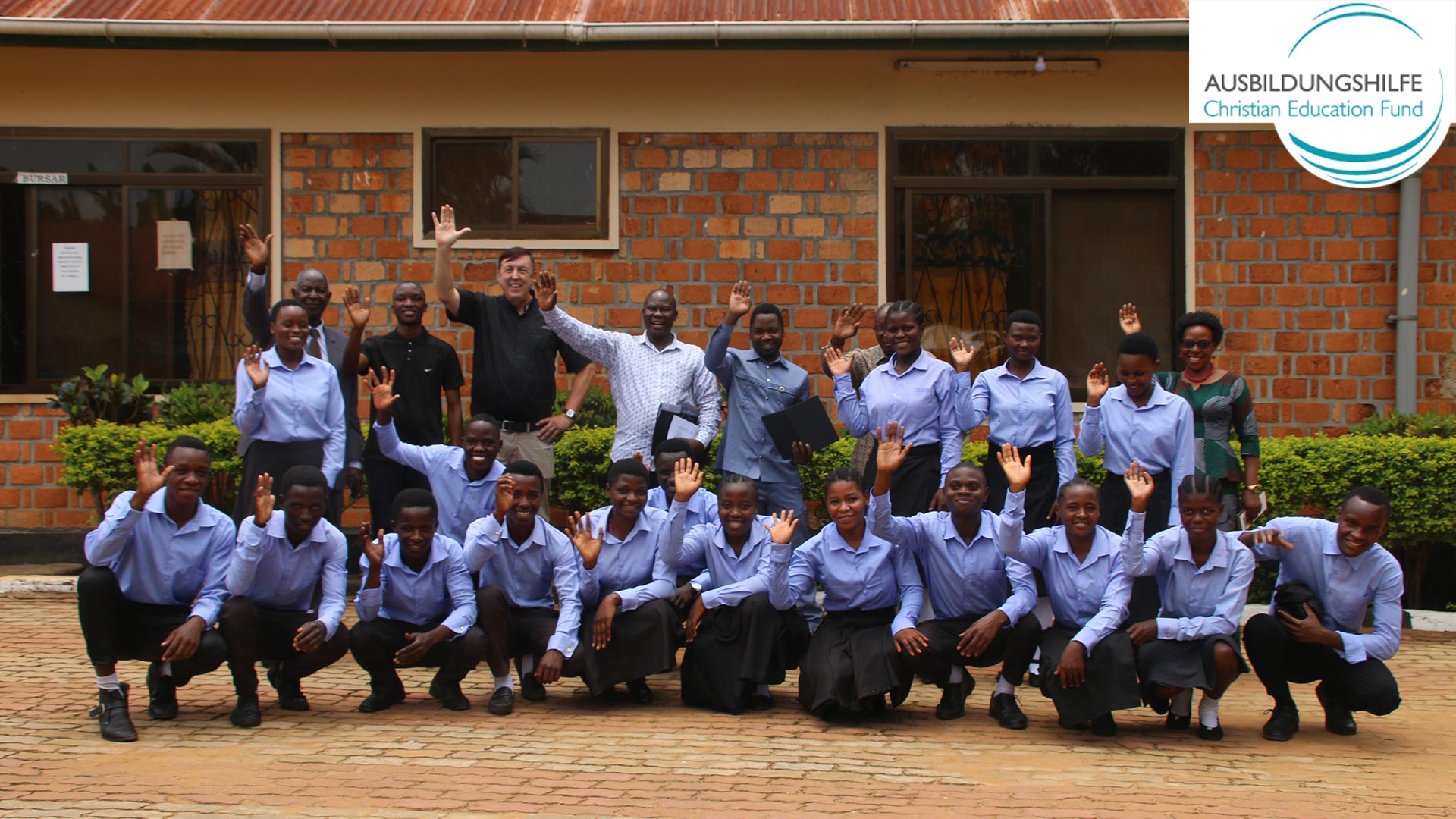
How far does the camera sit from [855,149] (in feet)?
31.8

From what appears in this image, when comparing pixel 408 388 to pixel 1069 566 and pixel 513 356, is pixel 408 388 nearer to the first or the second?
pixel 513 356

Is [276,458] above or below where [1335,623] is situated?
above

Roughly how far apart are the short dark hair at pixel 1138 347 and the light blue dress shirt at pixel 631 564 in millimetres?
2293

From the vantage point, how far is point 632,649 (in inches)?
243

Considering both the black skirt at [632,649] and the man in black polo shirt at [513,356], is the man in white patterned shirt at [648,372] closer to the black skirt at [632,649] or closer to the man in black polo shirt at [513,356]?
the man in black polo shirt at [513,356]

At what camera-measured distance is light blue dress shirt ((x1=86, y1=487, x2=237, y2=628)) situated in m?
5.81

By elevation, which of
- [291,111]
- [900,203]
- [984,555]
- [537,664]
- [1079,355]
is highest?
[291,111]

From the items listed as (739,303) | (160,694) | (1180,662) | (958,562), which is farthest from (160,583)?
(1180,662)

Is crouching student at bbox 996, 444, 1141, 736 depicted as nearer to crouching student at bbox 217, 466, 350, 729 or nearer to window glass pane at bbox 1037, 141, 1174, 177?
crouching student at bbox 217, 466, 350, 729

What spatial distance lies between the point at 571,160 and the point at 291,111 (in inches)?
77.7

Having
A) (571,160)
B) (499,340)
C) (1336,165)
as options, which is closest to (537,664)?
(499,340)

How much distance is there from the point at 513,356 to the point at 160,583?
2122 mm

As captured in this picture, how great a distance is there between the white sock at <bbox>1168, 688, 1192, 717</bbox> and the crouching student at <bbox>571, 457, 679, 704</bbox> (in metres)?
2.14

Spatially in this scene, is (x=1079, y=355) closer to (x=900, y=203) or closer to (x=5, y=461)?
(x=900, y=203)
